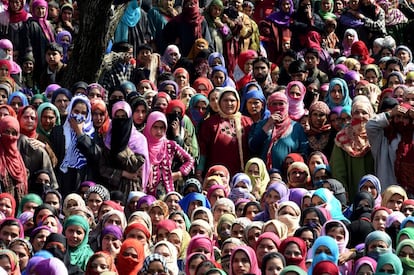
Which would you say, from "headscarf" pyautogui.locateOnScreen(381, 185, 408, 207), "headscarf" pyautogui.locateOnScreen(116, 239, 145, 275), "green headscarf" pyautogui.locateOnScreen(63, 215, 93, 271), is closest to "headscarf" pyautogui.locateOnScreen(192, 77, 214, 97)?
"headscarf" pyautogui.locateOnScreen(381, 185, 408, 207)

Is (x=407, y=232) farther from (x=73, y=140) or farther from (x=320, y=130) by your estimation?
(x=73, y=140)

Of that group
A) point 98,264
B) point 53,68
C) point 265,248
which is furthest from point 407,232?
point 53,68

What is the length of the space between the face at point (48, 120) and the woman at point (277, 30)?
18.0 feet

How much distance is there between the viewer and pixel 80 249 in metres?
18.2

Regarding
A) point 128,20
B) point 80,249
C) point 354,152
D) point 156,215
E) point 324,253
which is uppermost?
point 128,20

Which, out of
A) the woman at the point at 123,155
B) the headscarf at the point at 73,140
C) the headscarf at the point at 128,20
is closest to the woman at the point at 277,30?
the headscarf at the point at 128,20

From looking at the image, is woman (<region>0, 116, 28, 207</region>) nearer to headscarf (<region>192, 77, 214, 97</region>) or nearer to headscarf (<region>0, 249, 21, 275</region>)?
headscarf (<region>0, 249, 21, 275</region>)

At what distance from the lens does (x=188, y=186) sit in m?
20.3

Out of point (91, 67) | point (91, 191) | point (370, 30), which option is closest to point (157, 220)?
point (91, 191)

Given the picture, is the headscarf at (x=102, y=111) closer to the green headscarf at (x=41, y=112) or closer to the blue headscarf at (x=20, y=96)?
the green headscarf at (x=41, y=112)

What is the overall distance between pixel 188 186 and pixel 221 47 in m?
5.17

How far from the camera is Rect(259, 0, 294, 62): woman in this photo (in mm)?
25781

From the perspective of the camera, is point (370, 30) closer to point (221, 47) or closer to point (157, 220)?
point (221, 47)

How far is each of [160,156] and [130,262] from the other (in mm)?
3281
